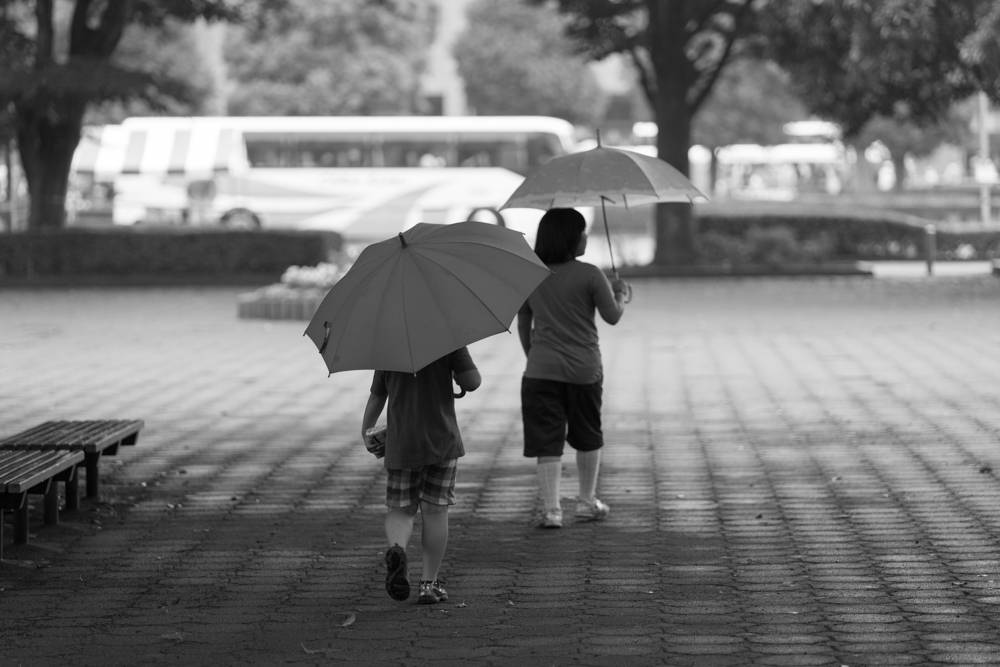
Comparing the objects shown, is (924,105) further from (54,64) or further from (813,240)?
(54,64)

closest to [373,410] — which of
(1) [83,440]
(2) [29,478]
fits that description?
(2) [29,478]

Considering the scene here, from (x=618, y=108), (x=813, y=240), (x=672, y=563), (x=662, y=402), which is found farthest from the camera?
(x=618, y=108)

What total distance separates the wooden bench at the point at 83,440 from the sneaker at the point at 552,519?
7.10 ft

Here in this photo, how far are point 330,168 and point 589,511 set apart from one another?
30.4m

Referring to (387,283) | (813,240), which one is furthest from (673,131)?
(387,283)

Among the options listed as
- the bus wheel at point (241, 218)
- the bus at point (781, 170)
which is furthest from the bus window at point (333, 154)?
the bus at point (781, 170)

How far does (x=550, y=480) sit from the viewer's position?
6387mm

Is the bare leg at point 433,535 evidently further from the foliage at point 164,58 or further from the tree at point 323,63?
the tree at point 323,63

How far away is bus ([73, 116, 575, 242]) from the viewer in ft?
117

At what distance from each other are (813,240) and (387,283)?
21977 millimetres

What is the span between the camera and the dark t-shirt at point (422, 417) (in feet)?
16.4

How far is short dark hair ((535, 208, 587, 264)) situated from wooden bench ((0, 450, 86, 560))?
2.29m

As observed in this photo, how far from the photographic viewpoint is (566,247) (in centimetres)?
619

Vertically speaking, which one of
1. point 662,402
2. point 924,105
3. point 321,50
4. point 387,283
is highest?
point 321,50
